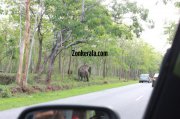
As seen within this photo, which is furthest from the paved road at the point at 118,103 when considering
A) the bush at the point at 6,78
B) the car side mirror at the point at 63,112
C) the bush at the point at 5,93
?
the car side mirror at the point at 63,112

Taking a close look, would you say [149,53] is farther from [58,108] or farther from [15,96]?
[58,108]

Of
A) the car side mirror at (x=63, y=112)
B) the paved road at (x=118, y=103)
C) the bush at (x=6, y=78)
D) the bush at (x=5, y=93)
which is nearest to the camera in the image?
the car side mirror at (x=63, y=112)

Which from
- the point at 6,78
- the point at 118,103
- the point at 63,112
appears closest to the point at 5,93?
the point at 118,103

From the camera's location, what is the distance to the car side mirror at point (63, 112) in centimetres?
267

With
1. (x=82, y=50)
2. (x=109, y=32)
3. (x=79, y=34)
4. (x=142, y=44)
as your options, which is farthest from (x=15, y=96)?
(x=142, y=44)

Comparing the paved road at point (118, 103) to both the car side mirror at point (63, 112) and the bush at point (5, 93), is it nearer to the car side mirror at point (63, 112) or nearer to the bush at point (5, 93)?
the bush at point (5, 93)

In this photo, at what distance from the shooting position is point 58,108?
8.94 ft

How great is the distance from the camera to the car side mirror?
2.67 m

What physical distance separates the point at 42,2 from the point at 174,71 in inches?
1460

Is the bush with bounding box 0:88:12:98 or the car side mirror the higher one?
the car side mirror

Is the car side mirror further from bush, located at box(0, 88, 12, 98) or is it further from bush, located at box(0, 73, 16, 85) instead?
bush, located at box(0, 73, 16, 85)

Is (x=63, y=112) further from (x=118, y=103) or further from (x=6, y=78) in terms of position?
(x=6, y=78)

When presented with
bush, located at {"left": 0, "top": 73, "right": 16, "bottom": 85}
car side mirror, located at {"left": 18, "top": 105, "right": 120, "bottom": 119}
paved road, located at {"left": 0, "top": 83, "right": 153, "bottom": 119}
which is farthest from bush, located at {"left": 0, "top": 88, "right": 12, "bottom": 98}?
car side mirror, located at {"left": 18, "top": 105, "right": 120, "bottom": 119}

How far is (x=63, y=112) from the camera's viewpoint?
275 centimetres
